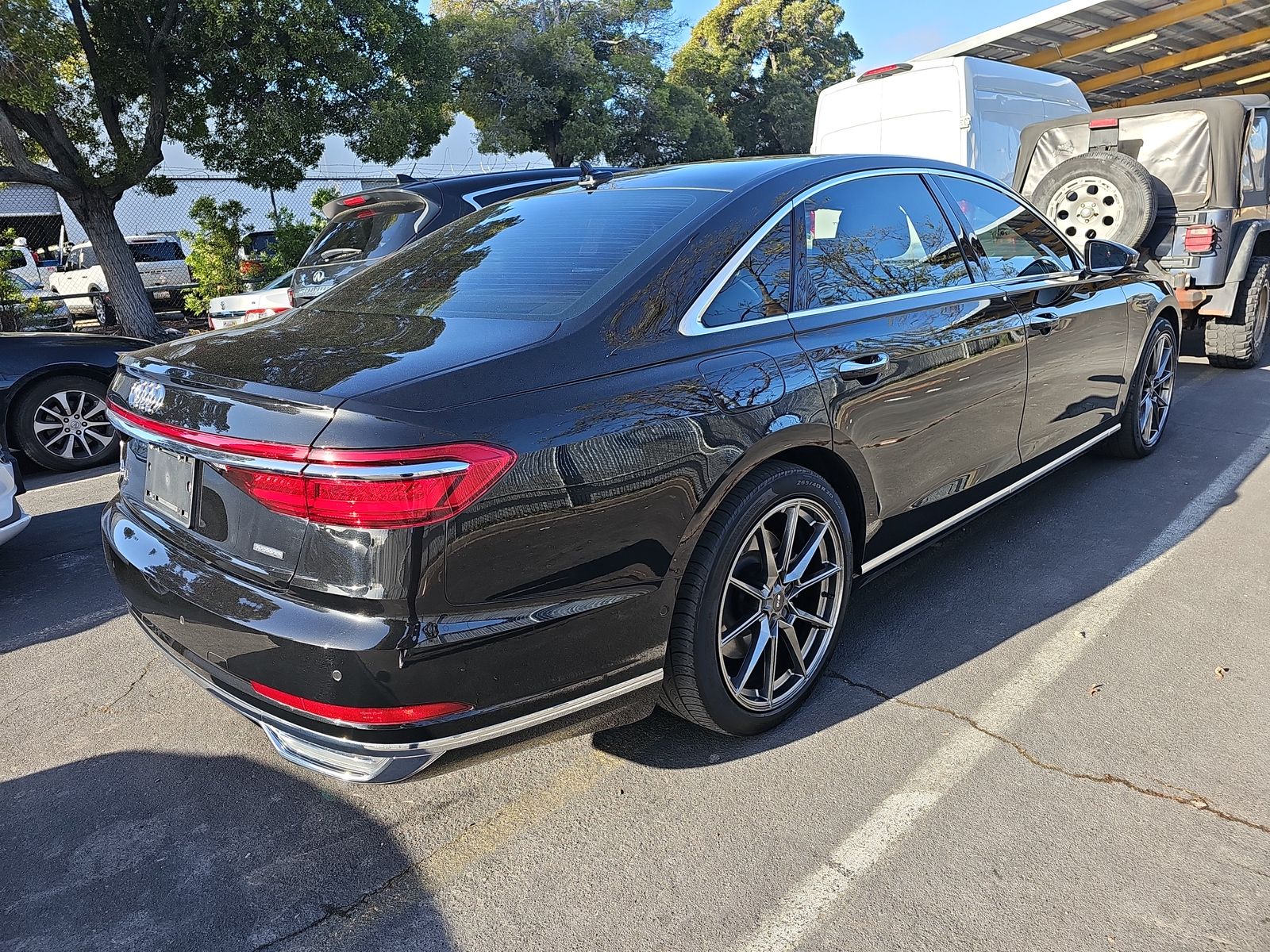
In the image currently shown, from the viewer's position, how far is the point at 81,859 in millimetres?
2213

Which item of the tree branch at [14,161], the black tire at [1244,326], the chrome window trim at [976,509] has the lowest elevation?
the chrome window trim at [976,509]

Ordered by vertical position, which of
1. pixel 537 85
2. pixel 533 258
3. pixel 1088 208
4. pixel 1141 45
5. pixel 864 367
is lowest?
pixel 864 367

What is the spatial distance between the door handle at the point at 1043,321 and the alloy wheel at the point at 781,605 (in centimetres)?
148

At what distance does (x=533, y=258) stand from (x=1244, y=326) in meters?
6.73

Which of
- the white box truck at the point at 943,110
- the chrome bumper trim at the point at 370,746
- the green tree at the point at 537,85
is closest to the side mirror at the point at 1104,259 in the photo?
the chrome bumper trim at the point at 370,746

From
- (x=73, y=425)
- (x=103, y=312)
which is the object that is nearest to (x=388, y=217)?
(x=73, y=425)

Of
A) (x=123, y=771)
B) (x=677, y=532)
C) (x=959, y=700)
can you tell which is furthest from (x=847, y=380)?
(x=123, y=771)

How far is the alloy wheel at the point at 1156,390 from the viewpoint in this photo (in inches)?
191

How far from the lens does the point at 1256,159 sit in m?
7.18

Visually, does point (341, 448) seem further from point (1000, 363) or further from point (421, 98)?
point (421, 98)

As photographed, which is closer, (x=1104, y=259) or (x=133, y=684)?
(x=133, y=684)

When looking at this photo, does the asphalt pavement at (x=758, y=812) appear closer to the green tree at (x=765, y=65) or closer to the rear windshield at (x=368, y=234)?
the rear windshield at (x=368, y=234)

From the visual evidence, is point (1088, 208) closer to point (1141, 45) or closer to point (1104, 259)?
point (1104, 259)

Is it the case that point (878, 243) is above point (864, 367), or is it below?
above
